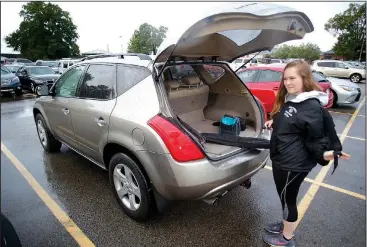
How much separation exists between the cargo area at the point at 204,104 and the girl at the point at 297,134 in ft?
3.50

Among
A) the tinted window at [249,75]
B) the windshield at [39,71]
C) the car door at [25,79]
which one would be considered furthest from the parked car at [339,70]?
the car door at [25,79]

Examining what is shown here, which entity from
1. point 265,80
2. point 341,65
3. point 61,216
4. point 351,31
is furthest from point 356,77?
point 351,31

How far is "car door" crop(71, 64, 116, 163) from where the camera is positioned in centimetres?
283

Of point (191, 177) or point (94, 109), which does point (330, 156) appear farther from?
point (94, 109)

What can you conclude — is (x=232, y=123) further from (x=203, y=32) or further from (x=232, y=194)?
(x=203, y=32)

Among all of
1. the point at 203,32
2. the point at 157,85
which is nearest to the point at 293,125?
the point at 203,32

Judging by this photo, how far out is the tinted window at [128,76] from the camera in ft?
8.49

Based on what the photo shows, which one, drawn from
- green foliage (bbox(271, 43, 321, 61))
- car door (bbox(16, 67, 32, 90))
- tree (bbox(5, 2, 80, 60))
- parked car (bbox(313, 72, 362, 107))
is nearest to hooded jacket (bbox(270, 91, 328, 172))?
parked car (bbox(313, 72, 362, 107))

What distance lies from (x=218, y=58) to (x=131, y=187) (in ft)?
6.39

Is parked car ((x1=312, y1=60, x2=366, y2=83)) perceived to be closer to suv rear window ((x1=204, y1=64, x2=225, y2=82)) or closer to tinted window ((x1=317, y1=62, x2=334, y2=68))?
tinted window ((x1=317, y1=62, x2=334, y2=68))

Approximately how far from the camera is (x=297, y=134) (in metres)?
2.11

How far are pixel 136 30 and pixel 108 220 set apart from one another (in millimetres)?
57269

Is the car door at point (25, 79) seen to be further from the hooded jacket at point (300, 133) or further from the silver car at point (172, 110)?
the hooded jacket at point (300, 133)

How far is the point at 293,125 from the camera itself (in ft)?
6.81
